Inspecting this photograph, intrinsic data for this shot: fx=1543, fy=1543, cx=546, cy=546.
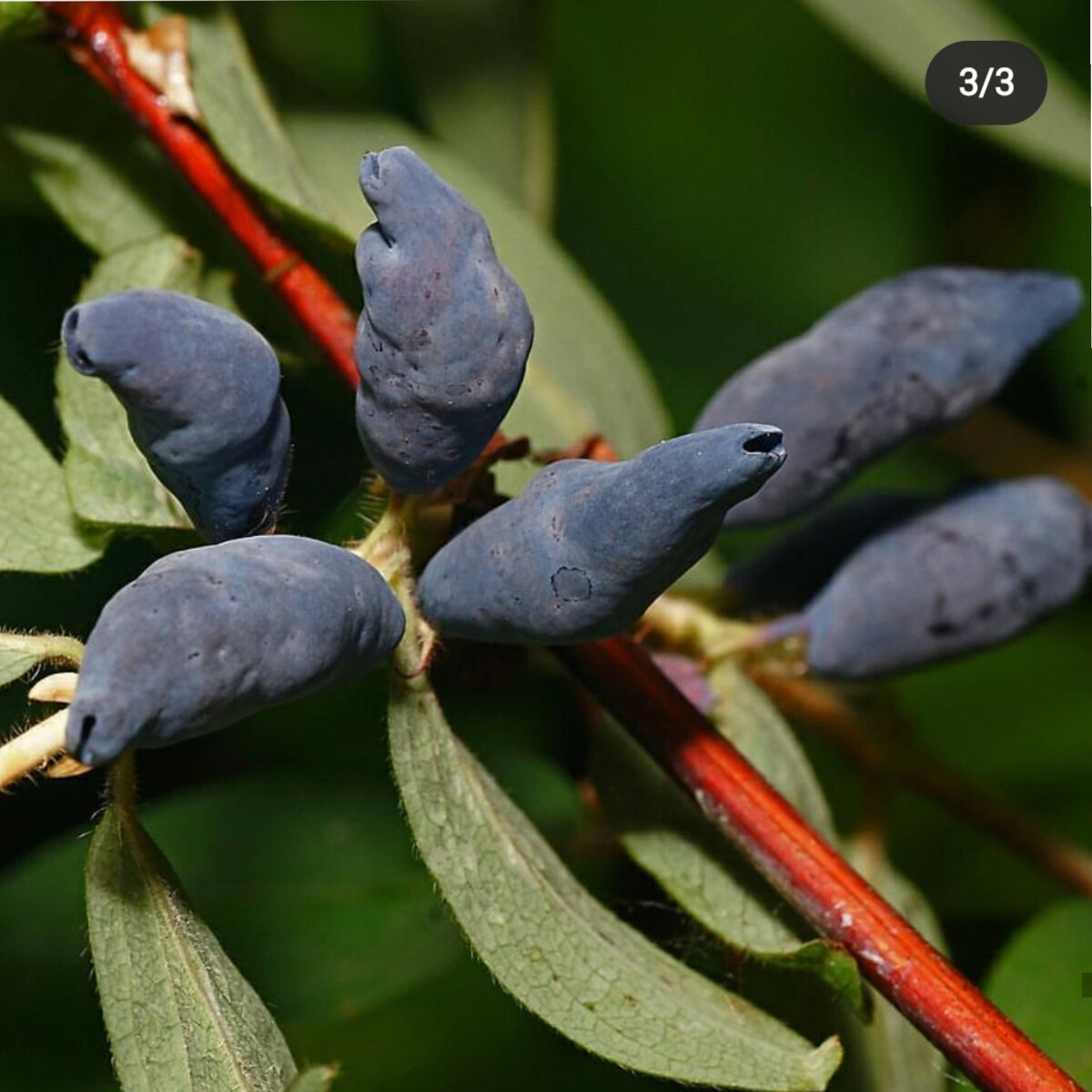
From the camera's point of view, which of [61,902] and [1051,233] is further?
[1051,233]

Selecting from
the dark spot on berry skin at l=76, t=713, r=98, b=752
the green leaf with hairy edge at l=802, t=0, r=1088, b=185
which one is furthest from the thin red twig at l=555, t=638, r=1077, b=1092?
the green leaf with hairy edge at l=802, t=0, r=1088, b=185

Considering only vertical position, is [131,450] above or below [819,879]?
above

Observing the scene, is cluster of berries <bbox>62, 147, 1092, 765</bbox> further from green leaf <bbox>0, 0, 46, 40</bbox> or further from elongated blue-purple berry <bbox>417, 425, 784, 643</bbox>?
green leaf <bbox>0, 0, 46, 40</bbox>

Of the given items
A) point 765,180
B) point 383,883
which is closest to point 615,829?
point 383,883

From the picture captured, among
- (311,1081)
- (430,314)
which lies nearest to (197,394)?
(430,314)

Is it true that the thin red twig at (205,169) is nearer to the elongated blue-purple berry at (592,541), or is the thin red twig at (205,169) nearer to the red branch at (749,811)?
the red branch at (749,811)

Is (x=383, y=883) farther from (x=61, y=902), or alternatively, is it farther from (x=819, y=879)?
(x=819, y=879)

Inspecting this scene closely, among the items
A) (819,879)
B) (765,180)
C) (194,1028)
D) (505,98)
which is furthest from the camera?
(765,180)
